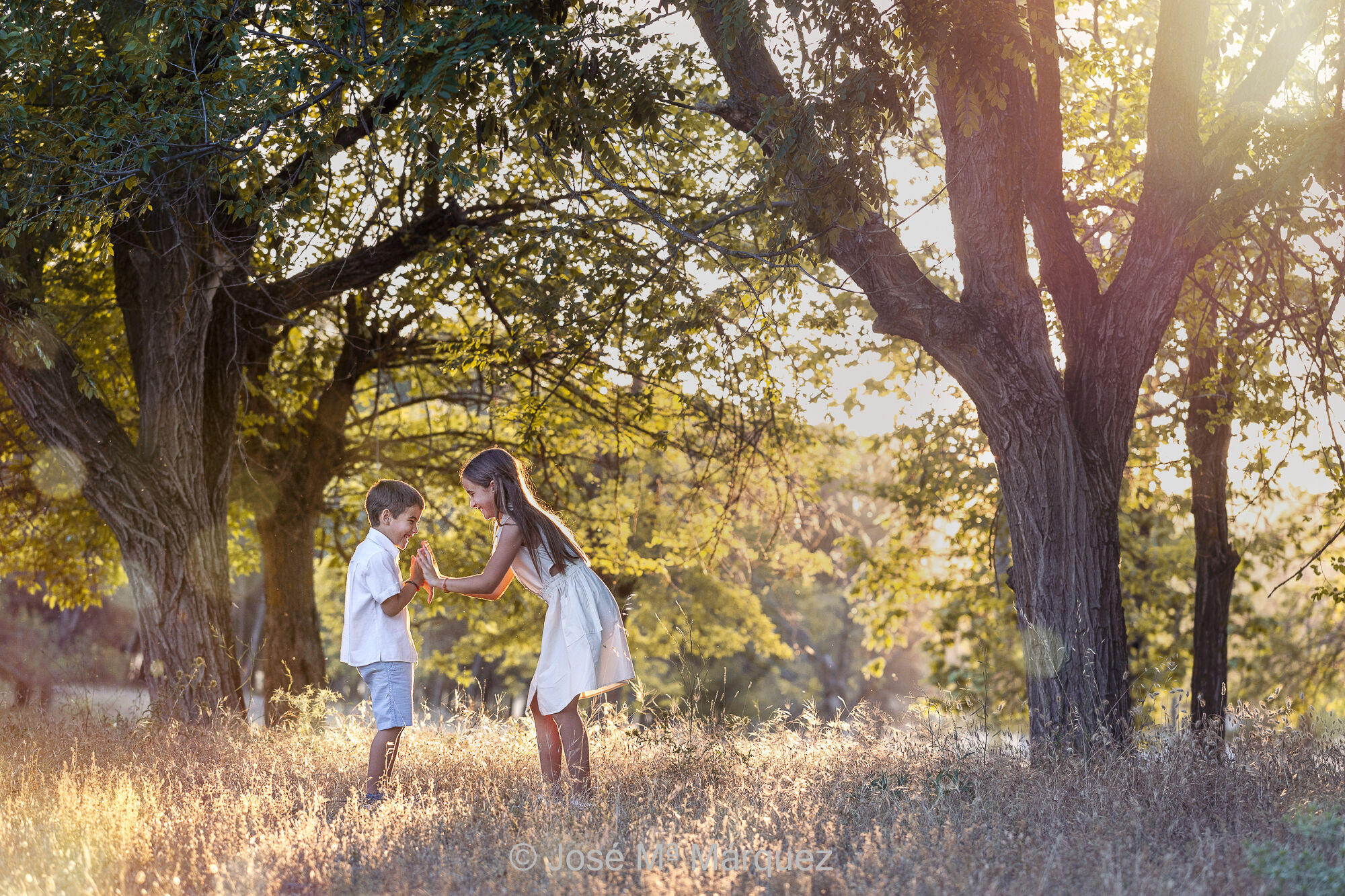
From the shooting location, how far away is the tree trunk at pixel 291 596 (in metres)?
11.4

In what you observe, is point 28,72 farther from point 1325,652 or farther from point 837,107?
point 1325,652

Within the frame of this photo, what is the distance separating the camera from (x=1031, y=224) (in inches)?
277

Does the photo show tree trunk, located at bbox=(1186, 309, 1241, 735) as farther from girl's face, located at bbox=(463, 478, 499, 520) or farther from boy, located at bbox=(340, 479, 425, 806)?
boy, located at bbox=(340, 479, 425, 806)

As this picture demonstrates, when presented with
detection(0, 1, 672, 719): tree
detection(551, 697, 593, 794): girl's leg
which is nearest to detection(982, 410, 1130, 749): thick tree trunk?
detection(551, 697, 593, 794): girl's leg

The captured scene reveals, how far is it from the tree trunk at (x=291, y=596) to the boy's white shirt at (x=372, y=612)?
6.53m

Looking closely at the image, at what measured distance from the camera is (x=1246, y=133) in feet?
20.3

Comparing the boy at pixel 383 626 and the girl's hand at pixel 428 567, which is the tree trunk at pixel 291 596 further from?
the girl's hand at pixel 428 567

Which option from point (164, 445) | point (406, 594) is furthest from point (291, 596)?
point (406, 594)

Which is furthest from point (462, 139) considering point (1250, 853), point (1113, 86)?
point (1113, 86)

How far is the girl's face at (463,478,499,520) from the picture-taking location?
17.2 ft

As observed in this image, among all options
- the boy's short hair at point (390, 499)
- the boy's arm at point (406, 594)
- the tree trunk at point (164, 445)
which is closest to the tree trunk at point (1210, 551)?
the boy's short hair at point (390, 499)

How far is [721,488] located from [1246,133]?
8.03 metres

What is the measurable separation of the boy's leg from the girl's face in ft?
4.08

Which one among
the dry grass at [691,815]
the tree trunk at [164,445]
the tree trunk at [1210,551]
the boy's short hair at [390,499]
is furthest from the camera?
the tree trunk at [1210,551]
